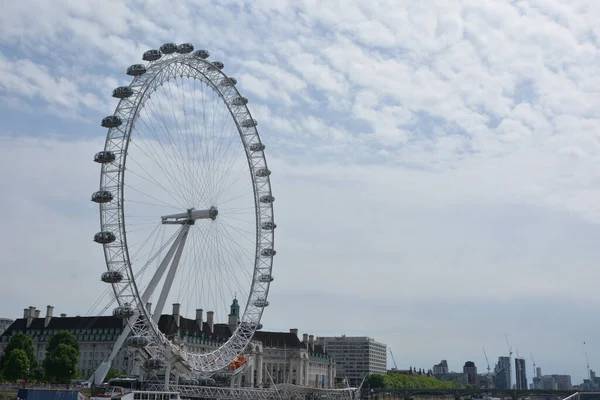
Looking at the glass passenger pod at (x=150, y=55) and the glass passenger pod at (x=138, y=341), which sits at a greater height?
the glass passenger pod at (x=150, y=55)

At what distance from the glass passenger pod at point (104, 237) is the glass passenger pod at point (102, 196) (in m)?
2.81

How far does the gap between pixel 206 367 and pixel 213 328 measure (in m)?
68.7

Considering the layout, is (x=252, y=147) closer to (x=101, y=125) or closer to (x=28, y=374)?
(x=101, y=125)

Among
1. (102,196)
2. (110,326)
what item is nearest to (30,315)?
(110,326)

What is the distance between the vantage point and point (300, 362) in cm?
16275

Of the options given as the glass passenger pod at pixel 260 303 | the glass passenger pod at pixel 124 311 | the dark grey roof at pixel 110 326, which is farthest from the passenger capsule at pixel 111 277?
the dark grey roof at pixel 110 326

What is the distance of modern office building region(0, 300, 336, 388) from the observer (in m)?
127

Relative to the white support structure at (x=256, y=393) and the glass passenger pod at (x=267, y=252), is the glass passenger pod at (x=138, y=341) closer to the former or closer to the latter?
the white support structure at (x=256, y=393)

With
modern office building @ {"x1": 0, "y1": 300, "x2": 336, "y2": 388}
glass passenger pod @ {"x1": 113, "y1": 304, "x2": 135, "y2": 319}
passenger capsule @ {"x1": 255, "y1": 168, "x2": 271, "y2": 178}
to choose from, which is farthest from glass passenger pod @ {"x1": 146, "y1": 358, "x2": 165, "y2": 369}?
modern office building @ {"x1": 0, "y1": 300, "x2": 336, "y2": 388}

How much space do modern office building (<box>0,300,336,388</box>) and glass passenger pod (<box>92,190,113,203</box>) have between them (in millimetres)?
52960

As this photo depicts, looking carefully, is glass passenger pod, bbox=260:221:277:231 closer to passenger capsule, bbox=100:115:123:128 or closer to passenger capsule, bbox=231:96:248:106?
passenger capsule, bbox=231:96:248:106

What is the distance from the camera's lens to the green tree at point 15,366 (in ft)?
298

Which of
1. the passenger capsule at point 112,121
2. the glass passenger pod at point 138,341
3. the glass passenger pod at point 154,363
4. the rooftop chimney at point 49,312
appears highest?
the passenger capsule at point 112,121

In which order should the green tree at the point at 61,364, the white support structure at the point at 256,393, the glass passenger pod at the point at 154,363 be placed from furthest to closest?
the green tree at the point at 61,364 → the white support structure at the point at 256,393 → the glass passenger pod at the point at 154,363
